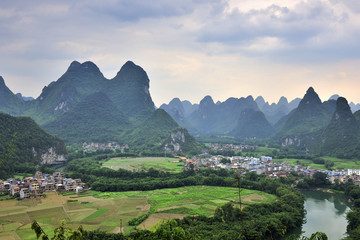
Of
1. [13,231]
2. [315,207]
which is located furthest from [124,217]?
[315,207]

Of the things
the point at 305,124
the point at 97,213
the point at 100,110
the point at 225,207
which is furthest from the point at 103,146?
the point at 305,124

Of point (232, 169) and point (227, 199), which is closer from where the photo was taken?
point (227, 199)

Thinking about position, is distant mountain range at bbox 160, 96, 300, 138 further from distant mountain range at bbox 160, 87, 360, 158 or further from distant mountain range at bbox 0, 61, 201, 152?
distant mountain range at bbox 0, 61, 201, 152

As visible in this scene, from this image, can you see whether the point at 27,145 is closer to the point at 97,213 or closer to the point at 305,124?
the point at 97,213

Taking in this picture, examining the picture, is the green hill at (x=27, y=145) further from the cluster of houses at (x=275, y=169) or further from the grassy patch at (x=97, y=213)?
the cluster of houses at (x=275, y=169)

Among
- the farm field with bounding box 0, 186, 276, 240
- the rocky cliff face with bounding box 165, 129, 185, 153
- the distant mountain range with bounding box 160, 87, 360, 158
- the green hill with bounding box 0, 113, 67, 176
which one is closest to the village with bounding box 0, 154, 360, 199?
the farm field with bounding box 0, 186, 276, 240

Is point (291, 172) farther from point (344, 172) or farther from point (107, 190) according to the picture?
point (107, 190)
